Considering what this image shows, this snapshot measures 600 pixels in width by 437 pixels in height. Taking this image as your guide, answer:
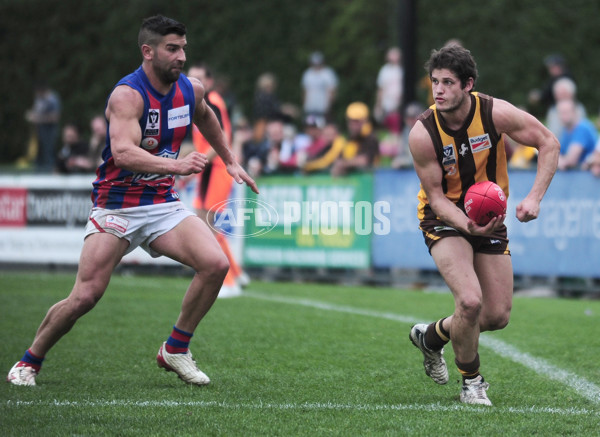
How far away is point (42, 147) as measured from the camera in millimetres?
21953

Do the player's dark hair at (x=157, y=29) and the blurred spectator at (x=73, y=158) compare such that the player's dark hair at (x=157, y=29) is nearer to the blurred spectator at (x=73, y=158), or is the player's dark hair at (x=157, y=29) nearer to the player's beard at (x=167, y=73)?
the player's beard at (x=167, y=73)

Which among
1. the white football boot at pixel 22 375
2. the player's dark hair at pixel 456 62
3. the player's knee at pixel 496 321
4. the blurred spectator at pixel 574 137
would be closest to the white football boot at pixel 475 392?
the player's knee at pixel 496 321

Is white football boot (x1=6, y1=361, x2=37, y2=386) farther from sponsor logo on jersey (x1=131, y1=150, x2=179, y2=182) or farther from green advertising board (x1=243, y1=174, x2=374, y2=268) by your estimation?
green advertising board (x1=243, y1=174, x2=374, y2=268)

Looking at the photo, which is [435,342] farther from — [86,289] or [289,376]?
[86,289]

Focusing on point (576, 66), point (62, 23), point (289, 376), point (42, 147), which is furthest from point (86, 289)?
point (62, 23)

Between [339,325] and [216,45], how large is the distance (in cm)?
2004

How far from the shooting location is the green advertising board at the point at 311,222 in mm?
13898

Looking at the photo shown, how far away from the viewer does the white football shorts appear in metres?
6.55

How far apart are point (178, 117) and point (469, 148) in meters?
1.83

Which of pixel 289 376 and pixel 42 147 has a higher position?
pixel 42 147

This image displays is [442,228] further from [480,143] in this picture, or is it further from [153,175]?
[153,175]

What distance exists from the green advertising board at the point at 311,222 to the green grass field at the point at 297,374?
2190mm

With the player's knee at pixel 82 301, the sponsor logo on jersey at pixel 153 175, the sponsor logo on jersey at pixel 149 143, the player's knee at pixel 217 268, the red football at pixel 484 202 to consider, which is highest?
the sponsor logo on jersey at pixel 149 143

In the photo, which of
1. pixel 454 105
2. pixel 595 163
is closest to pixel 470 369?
pixel 454 105
